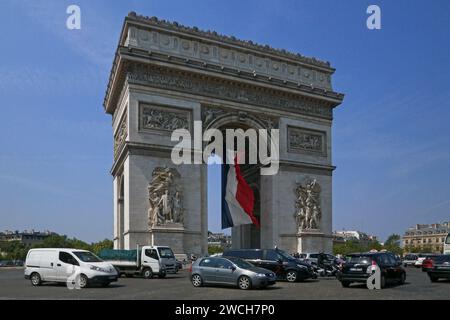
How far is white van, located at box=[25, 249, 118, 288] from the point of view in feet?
65.0

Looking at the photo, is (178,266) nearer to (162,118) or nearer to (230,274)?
(162,118)

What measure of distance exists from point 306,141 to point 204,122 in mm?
8961

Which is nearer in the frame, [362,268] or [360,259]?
[362,268]

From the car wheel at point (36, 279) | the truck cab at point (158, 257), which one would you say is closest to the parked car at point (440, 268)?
the truck cab at point (158, 257)

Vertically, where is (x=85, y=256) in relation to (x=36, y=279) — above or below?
above

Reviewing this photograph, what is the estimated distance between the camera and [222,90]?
3747 centimetres

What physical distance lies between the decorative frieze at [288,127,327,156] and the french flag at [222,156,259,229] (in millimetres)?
4397

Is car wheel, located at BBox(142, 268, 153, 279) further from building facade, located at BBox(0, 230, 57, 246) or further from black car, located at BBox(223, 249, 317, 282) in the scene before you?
building facade, located at BBox(0, 230, 57, 246)

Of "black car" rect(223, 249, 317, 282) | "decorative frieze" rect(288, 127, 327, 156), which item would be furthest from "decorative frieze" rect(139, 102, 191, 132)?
"black car" rect(223, 249, 317, 282)

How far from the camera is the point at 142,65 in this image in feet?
112

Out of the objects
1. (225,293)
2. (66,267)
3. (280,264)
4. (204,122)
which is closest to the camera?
(225,293)

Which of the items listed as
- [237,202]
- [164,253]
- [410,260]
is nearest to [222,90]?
[237,202]

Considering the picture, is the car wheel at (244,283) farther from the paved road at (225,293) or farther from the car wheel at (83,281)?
the car wheel at (83,281)
